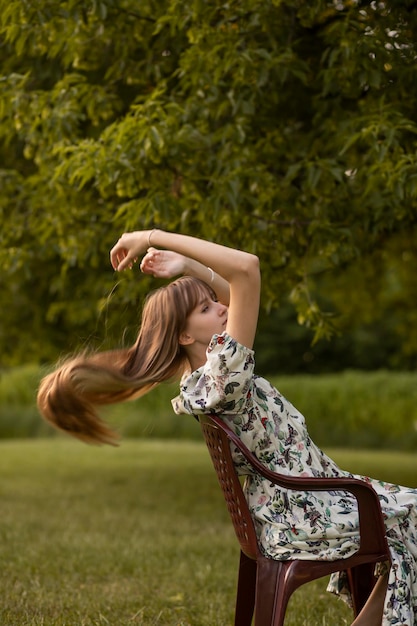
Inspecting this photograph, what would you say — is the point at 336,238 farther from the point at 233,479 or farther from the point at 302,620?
the point at 233,479

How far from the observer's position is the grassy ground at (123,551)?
4.53 meters

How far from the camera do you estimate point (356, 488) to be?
2881 mm

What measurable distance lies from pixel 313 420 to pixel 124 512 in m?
13.1

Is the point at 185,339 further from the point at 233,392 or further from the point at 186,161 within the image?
the point at 186,161

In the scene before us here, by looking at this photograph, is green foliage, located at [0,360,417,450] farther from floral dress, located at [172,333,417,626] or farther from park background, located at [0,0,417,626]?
floral dress, located at [172,333,417,626]

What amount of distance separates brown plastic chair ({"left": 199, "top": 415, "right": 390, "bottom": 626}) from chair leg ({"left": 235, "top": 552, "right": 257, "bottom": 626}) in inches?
6.6

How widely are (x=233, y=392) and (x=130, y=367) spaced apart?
0.49 metres

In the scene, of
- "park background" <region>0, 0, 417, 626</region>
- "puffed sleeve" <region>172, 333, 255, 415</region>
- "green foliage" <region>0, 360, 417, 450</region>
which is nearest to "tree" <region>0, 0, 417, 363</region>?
"park background" <region>0, 0, 417, 626</region>

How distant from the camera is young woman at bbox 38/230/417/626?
288 cm

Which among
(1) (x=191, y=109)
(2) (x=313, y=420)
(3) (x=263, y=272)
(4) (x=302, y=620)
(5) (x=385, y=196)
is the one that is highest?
(1) (x=191, y=109)

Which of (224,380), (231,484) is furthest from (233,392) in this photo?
(231,484)

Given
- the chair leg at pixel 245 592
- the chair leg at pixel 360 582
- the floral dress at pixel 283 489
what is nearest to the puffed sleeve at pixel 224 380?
the floral dress at pixel 283 489

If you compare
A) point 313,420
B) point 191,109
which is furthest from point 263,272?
point 313,420

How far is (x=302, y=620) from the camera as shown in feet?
14.4
